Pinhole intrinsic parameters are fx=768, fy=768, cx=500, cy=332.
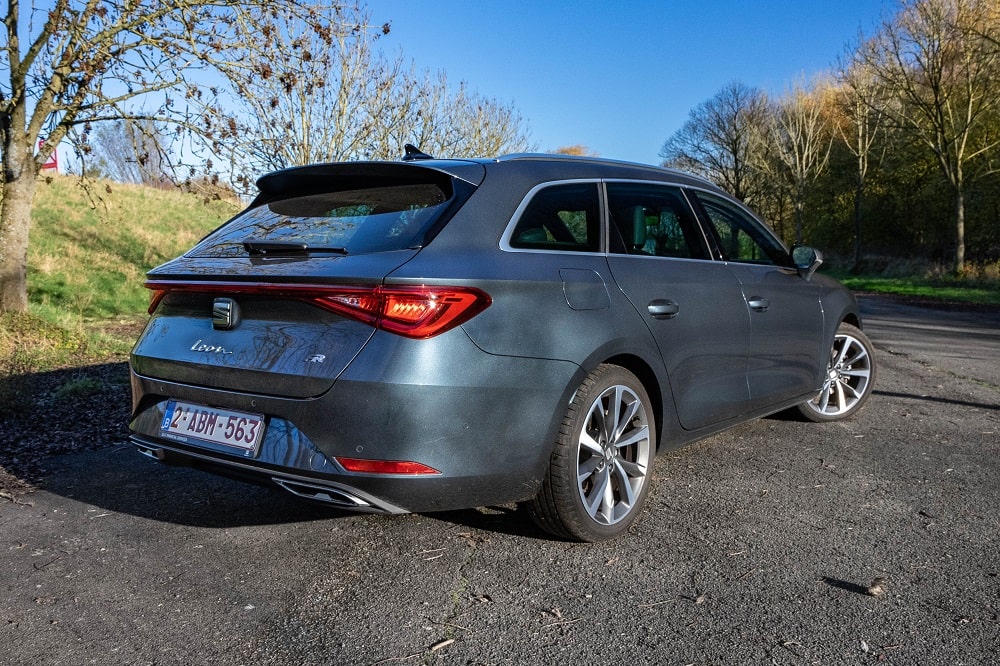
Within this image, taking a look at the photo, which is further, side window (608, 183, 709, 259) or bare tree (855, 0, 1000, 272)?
bare tree (855, 0, 1000, 272)

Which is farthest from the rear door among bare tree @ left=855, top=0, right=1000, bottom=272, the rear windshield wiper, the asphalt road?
bare tree @ left=855, top=0, right=1000, bottom=272

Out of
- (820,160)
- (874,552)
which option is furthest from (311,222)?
(820,160)

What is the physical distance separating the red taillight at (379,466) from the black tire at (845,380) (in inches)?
145

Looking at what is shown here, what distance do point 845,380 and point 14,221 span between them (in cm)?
931

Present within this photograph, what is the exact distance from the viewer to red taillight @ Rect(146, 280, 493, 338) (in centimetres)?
269

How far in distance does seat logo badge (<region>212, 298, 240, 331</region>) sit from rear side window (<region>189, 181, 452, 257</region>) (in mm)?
302

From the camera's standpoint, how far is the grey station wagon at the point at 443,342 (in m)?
2.71

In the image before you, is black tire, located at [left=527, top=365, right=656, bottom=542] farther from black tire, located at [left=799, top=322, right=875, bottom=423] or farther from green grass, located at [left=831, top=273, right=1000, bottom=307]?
green grass, located at [left=831, top=273, right=1000, bottom=307]

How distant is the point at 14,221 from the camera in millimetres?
9266

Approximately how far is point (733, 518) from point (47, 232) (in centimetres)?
2146

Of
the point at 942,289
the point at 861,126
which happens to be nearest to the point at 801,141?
the point at 861,126

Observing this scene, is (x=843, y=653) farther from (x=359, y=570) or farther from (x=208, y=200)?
(x=208, y=200)

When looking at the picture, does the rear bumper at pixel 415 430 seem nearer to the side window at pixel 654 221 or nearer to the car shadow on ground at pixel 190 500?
the car shadow on ground at pixel 190 500

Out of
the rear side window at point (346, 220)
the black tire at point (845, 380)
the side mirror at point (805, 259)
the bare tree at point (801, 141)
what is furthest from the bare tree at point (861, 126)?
the rear side window at point (346, 220)
